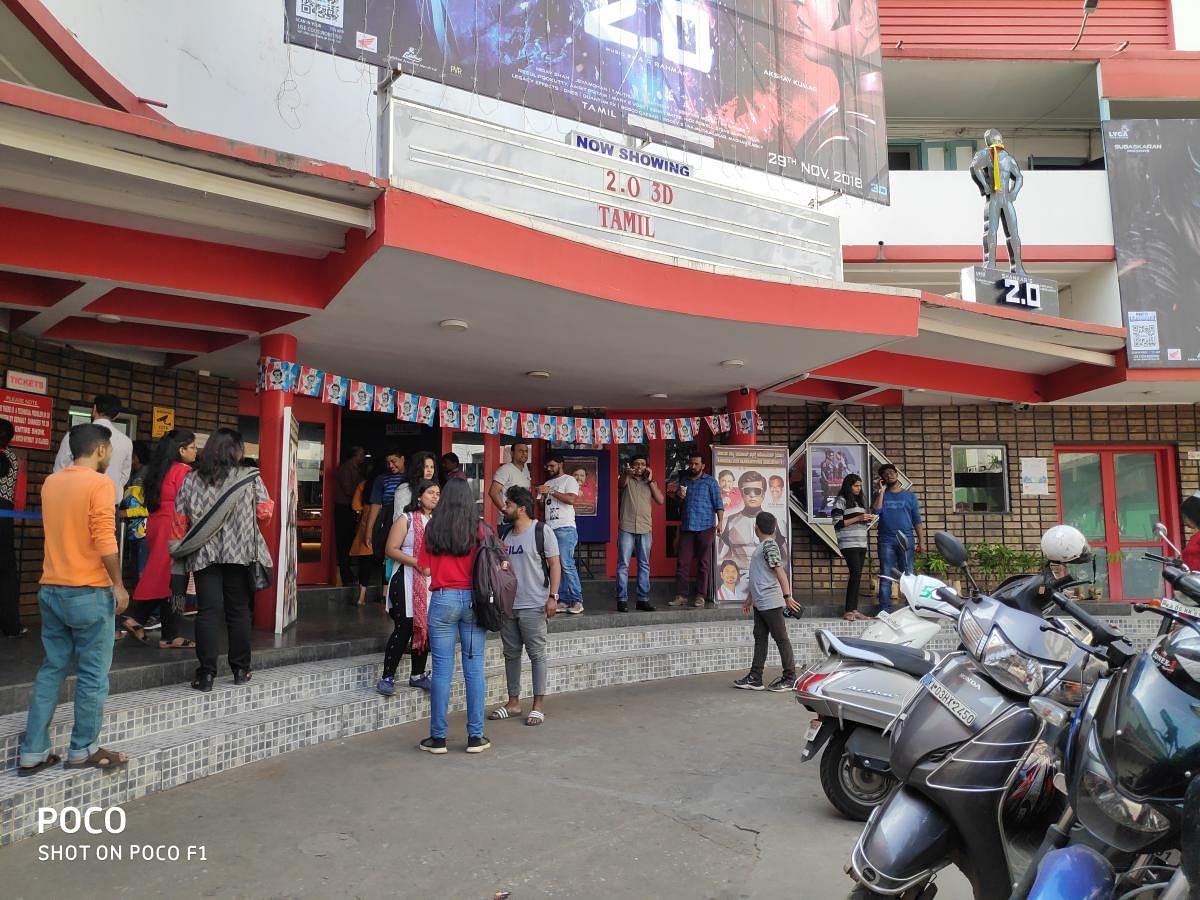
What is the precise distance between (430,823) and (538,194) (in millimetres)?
4884

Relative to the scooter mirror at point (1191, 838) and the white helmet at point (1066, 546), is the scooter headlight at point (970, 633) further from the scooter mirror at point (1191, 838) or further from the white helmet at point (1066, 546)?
the scooter mirror at point (1191, 838)

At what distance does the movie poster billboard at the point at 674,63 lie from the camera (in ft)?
22.4

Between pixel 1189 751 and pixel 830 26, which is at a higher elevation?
pixel 830 26

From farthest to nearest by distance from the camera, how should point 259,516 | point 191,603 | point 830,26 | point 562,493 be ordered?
point 830,26 < point 562,493 < point 191,603 < point 259,516

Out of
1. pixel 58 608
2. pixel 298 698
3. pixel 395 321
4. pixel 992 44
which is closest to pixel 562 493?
pixel 395 321

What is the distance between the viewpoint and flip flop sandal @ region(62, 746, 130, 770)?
4.13 meters

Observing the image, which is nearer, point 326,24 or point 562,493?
point 326,24

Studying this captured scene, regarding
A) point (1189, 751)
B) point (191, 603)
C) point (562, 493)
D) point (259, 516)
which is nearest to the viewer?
point (1189, 751)

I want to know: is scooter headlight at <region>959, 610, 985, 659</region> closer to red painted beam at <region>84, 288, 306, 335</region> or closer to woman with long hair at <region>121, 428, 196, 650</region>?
woman with long hair at <region>121, 428, 196, 650</region>

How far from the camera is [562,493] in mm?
8773

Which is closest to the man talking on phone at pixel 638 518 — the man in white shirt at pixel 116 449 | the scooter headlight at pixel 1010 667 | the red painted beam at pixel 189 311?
the red painted beam at pixel 189 311

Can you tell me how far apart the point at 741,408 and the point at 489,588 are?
20.0 feet

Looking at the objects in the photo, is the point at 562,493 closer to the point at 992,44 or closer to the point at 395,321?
the point at 395,321

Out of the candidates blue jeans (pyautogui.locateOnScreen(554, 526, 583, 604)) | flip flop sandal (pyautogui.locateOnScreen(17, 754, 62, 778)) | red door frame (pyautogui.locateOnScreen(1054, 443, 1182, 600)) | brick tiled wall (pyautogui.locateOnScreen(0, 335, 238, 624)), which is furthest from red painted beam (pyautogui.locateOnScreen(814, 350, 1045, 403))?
flip flop sandal (pyautogui.locateOnScreen(17, 754, 62, 778))
